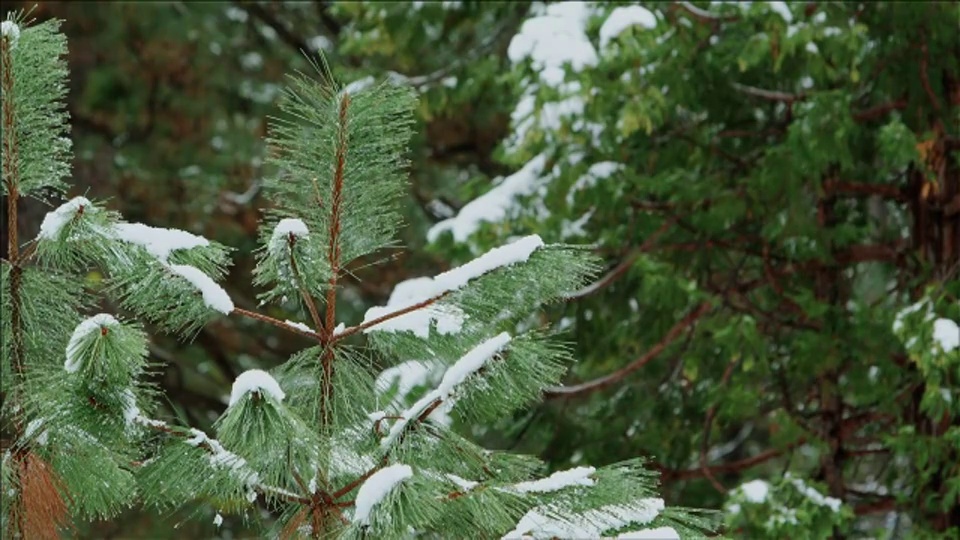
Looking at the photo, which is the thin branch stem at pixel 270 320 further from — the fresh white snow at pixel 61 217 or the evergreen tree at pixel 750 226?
the evergreen tree at pixel 750 226

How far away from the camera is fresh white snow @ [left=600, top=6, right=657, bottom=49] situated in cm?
598

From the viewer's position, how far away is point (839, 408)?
683cm

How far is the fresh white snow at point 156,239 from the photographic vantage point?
2783mm

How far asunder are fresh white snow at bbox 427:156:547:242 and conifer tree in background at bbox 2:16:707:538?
3647 millimetres

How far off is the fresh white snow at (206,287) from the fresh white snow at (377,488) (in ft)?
1.49

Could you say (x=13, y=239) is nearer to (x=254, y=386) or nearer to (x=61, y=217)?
(x=61, y=217)

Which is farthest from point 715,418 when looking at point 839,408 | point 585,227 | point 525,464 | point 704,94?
point 525,464

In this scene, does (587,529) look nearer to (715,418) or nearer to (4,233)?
(715,418)

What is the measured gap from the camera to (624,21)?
19.7ft

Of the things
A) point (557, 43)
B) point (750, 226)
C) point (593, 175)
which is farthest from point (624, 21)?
point (750, 226)

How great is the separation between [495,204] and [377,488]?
4.31m

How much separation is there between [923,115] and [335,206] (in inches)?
174

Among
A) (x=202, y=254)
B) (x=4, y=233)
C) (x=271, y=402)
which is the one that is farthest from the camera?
(x=4, y=233)

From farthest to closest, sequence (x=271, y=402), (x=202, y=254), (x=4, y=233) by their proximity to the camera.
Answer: (x=4, y=233)
(x=202, y=254)
(x=271, y=402)
